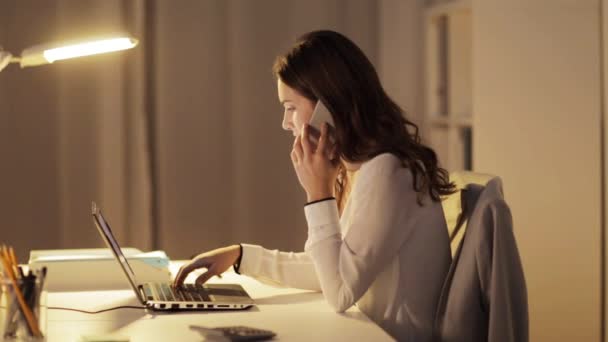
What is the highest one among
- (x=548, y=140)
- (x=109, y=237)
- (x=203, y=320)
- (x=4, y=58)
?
(x=4, y=58)

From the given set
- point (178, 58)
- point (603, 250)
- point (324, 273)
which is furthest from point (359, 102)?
point (178, 58)

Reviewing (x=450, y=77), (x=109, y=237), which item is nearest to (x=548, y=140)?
(x=450, y=77)

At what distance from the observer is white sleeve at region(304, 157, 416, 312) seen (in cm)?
168

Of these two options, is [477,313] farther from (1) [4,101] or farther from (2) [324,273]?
(1) [4,101]

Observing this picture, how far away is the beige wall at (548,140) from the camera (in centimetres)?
259

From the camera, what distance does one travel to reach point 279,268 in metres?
1.98

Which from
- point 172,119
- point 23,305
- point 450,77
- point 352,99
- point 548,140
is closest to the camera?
point 23,305

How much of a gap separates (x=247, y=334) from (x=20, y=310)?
35 cm

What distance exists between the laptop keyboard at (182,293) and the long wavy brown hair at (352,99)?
384 mm

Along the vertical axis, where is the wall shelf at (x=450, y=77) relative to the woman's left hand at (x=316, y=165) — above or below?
above

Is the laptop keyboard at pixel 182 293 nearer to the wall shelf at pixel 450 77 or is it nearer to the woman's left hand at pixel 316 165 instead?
the woman's left hand at pixel 316 165

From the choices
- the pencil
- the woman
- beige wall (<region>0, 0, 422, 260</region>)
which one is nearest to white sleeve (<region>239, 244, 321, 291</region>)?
the woman

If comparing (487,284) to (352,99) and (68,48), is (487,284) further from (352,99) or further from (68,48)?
(68,48)

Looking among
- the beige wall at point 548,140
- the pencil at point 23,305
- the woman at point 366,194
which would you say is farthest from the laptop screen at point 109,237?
the beige wall at point 548,140
